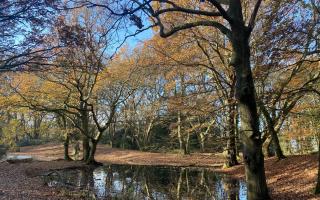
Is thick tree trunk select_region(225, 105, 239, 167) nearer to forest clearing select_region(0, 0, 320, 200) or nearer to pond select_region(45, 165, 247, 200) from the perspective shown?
forest clearing select_region(0, 0, 320, 200)

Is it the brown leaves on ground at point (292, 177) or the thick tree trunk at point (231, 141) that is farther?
the thick tree trunk at point (231, 141)

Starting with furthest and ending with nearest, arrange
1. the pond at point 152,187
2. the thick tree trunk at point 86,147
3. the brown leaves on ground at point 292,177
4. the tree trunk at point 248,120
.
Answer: the thick tree trunk at point 86,147
the pond at point 152,187
the brown leaves on ground at point 292,177
the tree trunk at point 248,120

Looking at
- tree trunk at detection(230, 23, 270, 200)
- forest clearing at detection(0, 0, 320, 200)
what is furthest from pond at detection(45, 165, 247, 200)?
tree trunk at detection(230, 23, 270, 200)

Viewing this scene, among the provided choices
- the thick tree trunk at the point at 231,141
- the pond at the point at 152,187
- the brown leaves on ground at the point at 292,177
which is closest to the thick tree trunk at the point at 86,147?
the pond at the point at 152,187

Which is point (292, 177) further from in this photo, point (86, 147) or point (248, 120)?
point (86, 147)

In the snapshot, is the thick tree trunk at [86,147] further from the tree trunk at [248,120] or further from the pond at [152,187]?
the tree trunk at [248,120]

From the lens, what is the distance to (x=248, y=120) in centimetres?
774

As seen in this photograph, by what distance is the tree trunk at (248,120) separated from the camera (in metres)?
7.73

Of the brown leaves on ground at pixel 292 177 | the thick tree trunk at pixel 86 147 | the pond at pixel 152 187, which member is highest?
the thick tree trunk at pixel 86 147

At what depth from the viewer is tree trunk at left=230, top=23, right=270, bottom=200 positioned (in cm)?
773

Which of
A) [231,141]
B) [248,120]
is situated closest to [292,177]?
[231,141]

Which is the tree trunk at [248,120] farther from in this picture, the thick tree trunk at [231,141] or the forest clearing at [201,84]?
the thick tree trunk at [231,141]

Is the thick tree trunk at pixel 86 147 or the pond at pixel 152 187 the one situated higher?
the thick tree trunk at pixel 86 147

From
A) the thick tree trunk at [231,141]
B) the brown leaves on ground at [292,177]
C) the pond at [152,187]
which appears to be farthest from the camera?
the thick tree trunk at [231,141]
